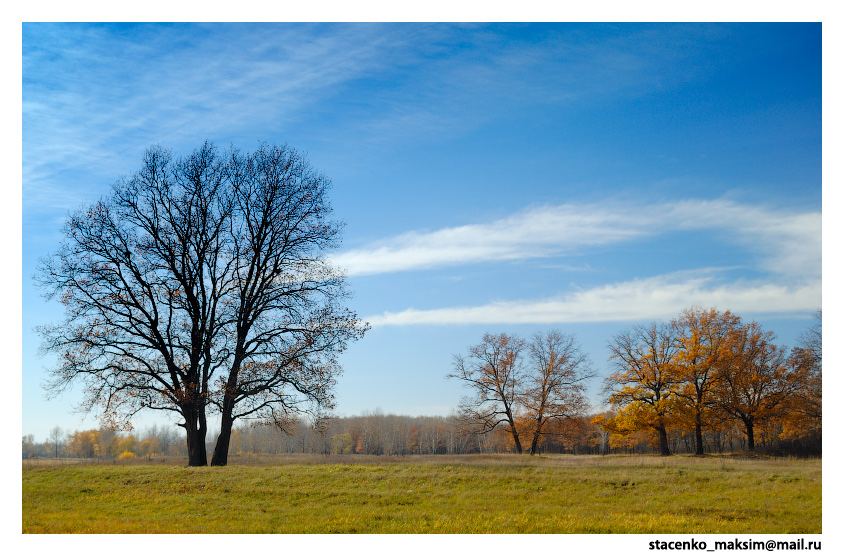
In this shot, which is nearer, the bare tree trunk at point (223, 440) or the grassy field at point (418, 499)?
the grassy field at point (418, 499)

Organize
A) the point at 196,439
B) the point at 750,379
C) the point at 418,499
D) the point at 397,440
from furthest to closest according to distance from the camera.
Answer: the point at 397,440 → the point at 750,379 → the point at 196,439 → the point at 418,499

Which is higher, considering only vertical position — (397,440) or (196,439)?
(196,439)

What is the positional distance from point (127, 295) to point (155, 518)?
10.5 metres

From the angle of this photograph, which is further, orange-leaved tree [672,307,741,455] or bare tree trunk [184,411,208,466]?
orange-leaved tree [672,307,741,455]

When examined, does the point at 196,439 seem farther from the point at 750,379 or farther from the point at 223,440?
the point at 750,379

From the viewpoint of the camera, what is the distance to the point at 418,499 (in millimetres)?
15773

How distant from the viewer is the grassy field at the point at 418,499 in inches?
522

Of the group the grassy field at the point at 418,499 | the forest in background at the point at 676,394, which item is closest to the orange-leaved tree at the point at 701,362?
the forest in background at the point at 676,394

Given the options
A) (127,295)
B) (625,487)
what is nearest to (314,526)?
(625,487)

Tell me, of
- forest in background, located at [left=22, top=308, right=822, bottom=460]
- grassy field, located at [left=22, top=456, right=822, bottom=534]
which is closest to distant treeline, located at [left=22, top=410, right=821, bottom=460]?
forest in background, located at [left=22, top=308, right=822, bottom=460]

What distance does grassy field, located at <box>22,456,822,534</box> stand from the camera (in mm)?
13258

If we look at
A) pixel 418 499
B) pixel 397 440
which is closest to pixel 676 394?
pixel 418 499

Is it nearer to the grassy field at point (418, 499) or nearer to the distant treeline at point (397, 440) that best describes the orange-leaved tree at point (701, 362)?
the distant treeline at point (397, 440)

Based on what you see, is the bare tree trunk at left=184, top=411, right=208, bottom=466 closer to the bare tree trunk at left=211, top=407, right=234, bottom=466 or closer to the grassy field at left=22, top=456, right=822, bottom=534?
the bare tree trunk at left=211, top=407, right=234, bottom=466
